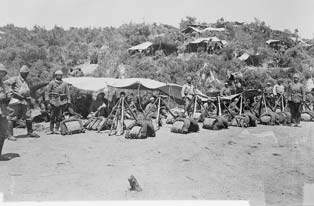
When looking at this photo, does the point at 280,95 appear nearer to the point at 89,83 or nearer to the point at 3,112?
the point at 89,83

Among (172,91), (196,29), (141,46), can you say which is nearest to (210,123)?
(172,91)

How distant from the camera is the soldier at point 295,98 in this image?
1198 cm

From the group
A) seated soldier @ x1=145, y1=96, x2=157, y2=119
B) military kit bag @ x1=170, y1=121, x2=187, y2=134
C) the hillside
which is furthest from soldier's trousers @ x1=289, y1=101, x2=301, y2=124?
the hillside

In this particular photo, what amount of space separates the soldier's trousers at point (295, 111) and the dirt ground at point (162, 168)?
275 cm

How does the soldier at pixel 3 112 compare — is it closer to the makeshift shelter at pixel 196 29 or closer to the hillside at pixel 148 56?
the hillside at pixel 148 56

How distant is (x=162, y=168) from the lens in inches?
249

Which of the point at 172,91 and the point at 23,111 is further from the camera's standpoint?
the point at 172,91

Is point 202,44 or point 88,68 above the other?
point 202,44

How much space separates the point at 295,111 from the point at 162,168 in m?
7.65

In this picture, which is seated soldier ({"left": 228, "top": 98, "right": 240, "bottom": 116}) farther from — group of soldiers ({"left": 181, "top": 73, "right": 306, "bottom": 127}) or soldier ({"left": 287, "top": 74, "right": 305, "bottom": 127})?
soldier ({"left": 287, "top": 74, "right": 305, "bottom": 127})

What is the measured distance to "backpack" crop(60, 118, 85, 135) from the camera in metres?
10.0

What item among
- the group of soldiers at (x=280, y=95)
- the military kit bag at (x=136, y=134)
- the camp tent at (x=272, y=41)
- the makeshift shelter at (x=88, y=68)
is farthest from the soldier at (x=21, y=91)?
the camp tent at (x=272, y=41)

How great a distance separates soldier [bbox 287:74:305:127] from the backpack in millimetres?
7042

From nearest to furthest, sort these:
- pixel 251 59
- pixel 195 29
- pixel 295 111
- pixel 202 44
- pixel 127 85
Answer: pixel 295 111 → pixel 127 85 → pixel 251 59 → pixel 202 44 → pixel 195 29
